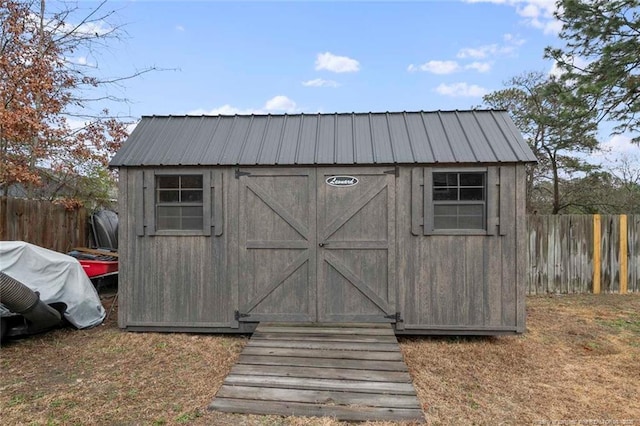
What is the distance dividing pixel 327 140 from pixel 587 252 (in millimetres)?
5921

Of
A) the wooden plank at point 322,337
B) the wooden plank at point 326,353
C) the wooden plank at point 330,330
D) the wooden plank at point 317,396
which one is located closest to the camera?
the wooden plank at point 317,396

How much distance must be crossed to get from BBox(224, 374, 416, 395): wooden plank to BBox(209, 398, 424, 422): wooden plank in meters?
0.21

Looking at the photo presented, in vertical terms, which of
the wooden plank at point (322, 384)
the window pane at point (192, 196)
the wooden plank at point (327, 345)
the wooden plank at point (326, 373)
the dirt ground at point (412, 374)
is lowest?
the dirt ground at point (412, 374)

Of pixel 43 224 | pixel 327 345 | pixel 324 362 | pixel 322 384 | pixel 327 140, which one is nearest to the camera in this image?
pixel 322 384

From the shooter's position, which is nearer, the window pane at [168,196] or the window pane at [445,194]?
the window pane at [445,194]

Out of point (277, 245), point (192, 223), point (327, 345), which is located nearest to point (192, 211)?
point (192, 223)

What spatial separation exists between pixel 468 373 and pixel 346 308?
1.55 metres

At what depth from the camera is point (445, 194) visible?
4.27 m

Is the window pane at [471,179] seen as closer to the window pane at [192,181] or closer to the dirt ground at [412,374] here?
the dirt ground at [412,374]

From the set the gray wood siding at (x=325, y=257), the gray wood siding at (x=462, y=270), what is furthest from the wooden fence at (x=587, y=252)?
the gray wood siding at (x=325, y=257)

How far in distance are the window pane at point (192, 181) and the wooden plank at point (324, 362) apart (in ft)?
7.56

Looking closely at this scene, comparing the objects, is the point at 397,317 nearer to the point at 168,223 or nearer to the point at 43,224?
the point at 168,223

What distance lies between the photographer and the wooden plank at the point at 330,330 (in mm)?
4012

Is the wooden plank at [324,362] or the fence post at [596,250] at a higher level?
the fence post at [596,250]
